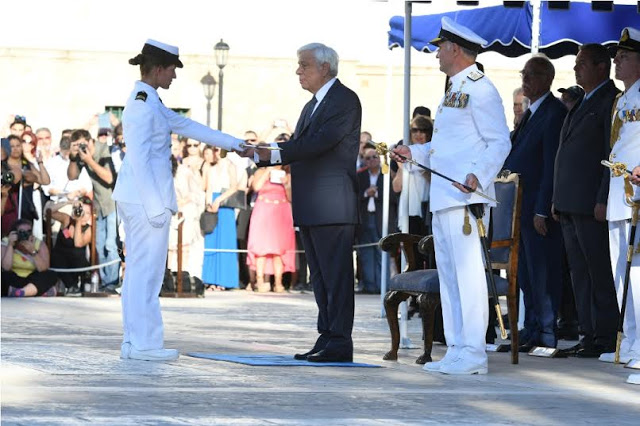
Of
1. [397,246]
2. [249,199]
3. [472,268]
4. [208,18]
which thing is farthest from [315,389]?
[208,18]

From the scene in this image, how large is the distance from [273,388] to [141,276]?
1.99 metres

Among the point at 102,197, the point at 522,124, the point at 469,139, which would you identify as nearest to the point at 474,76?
the point at 469,139

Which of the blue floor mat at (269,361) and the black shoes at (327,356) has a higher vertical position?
the black shoes at (327,356)

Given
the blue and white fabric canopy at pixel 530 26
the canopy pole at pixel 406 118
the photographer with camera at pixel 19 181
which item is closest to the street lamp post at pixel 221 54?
the photographer with camera at pixel 19 181

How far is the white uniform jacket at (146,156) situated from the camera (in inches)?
407

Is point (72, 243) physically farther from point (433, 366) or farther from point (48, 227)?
point (433, 366)

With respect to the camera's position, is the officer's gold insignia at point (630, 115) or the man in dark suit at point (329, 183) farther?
the officer's gold insignia at point (630, 115)

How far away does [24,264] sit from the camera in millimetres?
18625

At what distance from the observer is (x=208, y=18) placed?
111 ft

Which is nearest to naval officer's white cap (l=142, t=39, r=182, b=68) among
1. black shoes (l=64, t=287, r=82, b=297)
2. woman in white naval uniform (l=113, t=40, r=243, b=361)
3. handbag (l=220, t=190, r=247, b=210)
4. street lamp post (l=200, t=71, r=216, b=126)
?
woman in white naval uniform (l=113, t=40, r=243, b=361)

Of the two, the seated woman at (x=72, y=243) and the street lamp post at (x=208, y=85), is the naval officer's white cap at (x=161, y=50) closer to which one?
the seated woman at (x=72, y=243)

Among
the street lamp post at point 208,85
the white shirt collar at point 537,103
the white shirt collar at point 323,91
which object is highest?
the street lamp post at point 208,85

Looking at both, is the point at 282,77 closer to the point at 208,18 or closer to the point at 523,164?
the point at 208,18

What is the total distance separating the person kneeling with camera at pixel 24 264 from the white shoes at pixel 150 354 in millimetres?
8322
